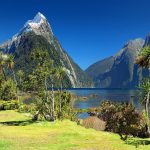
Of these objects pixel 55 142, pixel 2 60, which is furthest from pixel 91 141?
pixel 2 60

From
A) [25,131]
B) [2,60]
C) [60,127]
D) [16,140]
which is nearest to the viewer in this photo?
[16,140]

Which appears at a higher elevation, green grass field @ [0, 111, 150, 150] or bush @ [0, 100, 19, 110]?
bush @ [0, 100, 19, 110]

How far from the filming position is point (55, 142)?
3716 centimetres

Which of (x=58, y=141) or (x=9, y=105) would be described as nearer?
(x=58, y=141)

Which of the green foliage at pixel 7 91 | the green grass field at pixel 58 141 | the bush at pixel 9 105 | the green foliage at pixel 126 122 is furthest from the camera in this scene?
the green foliage at pixel 7 91

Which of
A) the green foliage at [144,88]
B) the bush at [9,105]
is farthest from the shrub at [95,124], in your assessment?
the bush at [9,105]

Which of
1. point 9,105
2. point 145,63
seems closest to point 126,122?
point 145,63

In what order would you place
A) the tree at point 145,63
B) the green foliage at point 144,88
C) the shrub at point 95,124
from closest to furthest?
the tree at point 145,63
the green foliage at point 144,88
the shrub at point 95,124

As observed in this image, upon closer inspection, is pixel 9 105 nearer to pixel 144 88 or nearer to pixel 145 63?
pixel 145 63

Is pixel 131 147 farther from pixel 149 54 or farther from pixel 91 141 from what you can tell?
pixel 149 54

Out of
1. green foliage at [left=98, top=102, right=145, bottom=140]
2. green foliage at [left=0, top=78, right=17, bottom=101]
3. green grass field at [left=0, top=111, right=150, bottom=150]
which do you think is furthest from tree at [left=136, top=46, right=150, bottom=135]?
green foliage at [left=0, top=78, right=17, bottom=101]

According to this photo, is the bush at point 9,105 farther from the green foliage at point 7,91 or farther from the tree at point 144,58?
the tree at point 144,58

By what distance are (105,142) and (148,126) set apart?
55.1 ft

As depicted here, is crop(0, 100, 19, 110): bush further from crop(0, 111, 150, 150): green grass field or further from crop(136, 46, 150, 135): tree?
crop(0, 111, 150, 150): green grass field
